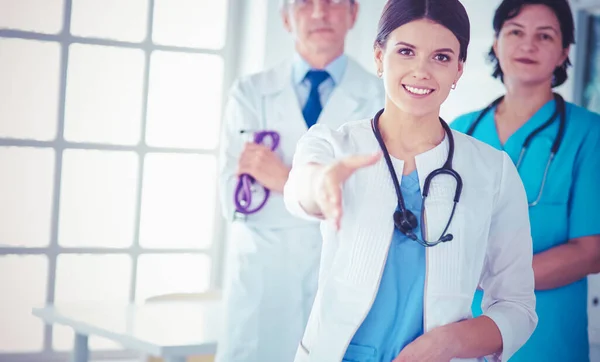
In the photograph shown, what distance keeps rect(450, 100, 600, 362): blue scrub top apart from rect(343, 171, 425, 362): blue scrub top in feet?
1.49

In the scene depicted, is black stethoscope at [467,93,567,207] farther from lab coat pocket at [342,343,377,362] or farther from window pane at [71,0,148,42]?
window pane at [71,0,148,42]

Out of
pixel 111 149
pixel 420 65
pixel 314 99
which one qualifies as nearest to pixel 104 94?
pixel 111 149

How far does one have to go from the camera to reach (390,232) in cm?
80

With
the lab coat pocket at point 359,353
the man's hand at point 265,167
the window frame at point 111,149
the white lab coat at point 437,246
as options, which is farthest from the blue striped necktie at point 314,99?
the window frame at point 111,149

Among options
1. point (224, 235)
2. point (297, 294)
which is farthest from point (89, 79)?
point (297, 294)

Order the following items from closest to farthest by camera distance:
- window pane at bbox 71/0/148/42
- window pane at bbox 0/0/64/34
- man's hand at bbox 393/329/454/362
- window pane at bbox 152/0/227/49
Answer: man's hand at bbox 393/329/454/362 < window pane at bbox 0/0/64/34 < window pane at bbox 71/0/148/42 < window pane at bbox 152/0/227/49

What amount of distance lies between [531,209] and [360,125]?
0.50 metres

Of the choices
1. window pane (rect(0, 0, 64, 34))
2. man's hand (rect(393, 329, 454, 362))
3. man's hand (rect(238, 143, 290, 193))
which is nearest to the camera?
man's hand (rect(393, 329, 454, 362))

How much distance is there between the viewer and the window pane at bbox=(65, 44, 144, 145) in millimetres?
2484

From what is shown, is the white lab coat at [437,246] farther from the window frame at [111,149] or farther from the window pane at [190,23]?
the window pane at [190,23]

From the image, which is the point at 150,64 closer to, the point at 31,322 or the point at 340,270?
the point at 31,322

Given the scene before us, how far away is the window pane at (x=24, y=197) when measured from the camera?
2400 mm

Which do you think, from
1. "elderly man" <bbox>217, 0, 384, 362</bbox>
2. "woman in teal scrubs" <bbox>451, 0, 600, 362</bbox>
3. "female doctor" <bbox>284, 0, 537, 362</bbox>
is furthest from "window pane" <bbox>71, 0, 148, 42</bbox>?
"female doctor" <bbox>284, 0, 537, 362</bbox>

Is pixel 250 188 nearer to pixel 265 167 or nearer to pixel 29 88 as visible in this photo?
pixel 265 167
